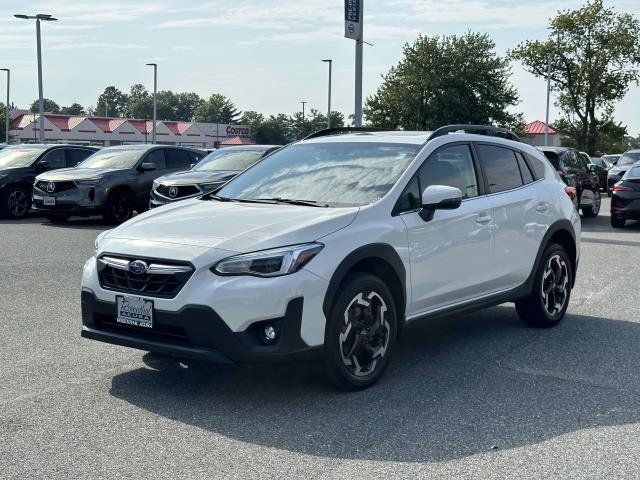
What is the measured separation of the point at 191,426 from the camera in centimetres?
469

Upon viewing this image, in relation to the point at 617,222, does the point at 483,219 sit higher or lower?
higher

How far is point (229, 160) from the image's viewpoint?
16547 mm

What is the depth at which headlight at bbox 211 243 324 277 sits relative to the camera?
15.9 ft

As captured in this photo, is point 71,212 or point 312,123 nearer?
point 71,212

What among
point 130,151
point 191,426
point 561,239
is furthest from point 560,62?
point 191,426

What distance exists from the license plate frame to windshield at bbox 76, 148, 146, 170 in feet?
43.8

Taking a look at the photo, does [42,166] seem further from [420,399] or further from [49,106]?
[49,106]

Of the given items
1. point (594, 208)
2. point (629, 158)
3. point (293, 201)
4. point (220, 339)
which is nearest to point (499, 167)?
point (293, 201)

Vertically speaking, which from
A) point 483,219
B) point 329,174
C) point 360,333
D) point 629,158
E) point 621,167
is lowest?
point 360,333

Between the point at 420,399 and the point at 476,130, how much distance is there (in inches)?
107

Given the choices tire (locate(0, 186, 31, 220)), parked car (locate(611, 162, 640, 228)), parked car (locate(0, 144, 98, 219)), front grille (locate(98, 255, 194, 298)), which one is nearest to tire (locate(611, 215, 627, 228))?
parked car (locate(611, 162, 640, 228))

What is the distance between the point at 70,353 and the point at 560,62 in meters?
59.9

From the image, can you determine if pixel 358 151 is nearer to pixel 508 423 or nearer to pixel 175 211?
pixel 175 211

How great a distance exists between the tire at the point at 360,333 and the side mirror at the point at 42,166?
15.0m
